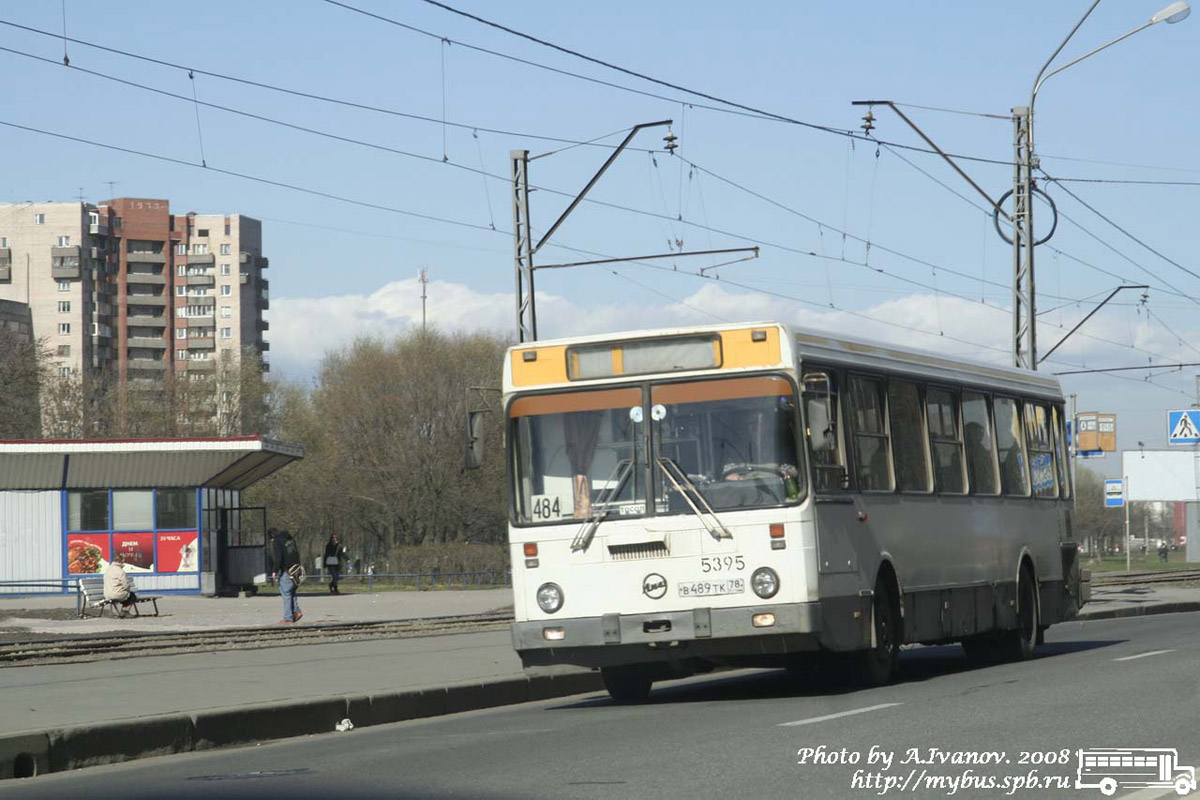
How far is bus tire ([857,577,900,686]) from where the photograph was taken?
49.9 ft

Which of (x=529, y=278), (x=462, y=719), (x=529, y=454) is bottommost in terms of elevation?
(x=462, y=719)

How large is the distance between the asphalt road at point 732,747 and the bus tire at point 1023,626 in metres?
3.36

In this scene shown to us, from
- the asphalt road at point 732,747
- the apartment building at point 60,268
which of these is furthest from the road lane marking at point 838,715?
the apartment building at point 60,268

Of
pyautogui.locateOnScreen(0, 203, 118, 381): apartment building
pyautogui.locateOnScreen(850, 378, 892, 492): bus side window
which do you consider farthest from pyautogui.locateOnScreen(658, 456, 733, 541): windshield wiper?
pyautogui.locateOnScreen(0, 203, 118, 381): apartment building

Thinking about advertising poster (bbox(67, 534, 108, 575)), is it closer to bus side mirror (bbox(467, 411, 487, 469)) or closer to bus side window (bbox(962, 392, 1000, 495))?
bus side window (bbox(962, 392, 1000, 495))

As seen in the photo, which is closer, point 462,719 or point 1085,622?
point 462,719

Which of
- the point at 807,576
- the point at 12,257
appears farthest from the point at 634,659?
the point at 12,257

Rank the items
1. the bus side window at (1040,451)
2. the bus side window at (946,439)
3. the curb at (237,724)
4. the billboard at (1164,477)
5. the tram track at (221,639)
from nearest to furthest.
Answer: the curb at (237,724)
the bus side window at (946,439)
the bus side window at (1040,451)
the tram track at (221,639)
the billboard at (1164,477)

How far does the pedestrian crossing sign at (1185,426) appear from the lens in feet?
155

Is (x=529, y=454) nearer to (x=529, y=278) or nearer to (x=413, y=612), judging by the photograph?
(x=529, y=278)

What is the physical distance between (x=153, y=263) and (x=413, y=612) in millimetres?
129503

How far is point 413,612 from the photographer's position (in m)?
34.7

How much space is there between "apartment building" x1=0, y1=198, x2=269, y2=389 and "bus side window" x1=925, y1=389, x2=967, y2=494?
133 m

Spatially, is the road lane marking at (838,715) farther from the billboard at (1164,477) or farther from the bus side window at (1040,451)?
the billboard at (1164,477)
